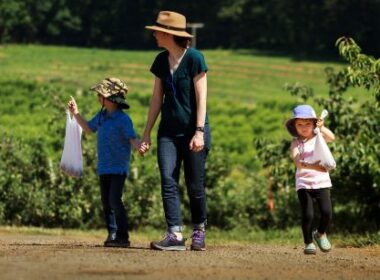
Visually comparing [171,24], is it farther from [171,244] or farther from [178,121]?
[171,244]

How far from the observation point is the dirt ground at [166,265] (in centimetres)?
679

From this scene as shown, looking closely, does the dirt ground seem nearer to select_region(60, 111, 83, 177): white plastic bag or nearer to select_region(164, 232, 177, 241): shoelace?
select_region(164, 232, 177, 241): shoelace

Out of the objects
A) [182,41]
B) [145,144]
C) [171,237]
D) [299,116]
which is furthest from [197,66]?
[171,237]

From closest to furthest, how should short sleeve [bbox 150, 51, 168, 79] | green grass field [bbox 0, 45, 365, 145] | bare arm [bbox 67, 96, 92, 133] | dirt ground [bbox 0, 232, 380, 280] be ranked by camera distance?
1. dirt ground [bbox 0, 232, 380, 280]
2. short sleeve [bbox 150, 51, 168, 79]
3. bare arm [bbox 67, 96, 92, 133]
4. green grass field [bbox 0, 45, 365, 145]

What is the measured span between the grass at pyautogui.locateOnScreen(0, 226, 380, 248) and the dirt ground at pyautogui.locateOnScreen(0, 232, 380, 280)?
3.23 metres

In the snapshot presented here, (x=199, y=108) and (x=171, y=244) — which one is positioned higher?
(x=199, y=108)

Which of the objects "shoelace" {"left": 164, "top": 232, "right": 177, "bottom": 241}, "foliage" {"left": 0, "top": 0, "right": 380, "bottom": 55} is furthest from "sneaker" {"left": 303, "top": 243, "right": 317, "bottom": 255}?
"foliage" {"left": 0, "top": 0, "right": 380, "bottom": 55}

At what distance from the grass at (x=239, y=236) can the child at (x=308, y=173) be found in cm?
196

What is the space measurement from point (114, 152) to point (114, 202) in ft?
1.41

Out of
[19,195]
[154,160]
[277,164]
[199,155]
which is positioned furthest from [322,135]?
[154,160]

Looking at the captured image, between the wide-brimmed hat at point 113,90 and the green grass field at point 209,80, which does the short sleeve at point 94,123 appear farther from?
the green grass field at point 209,80

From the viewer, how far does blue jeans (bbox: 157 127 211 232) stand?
28.6 ft

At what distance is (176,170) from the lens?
Answer: 876 cm

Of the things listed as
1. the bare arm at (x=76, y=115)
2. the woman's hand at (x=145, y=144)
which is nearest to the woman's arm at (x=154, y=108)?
the woman's hand at (x=145, y=144)
